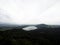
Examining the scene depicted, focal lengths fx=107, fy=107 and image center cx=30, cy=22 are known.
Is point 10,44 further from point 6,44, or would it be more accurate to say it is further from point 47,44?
point 47,44

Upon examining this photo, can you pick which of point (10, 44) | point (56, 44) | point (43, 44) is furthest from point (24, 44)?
point (56, 44)

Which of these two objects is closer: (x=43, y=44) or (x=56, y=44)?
(x=43, y=44)

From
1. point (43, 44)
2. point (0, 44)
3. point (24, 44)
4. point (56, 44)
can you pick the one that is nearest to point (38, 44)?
point (43, 44)

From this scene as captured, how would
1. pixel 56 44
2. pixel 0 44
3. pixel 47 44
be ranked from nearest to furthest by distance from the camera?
pixel 0 44, pixel 47 44, pixel 56 44

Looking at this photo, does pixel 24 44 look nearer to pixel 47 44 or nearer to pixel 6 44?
pixel 6 44

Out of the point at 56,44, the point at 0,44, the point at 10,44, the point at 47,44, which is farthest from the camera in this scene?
the point at 56,44

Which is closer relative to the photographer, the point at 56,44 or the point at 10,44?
the point at 10,44

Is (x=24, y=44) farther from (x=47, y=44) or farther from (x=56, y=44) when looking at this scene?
(x=56, y=44)
